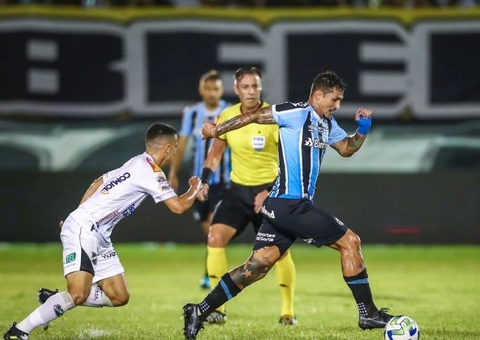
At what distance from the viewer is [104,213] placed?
7.99 m

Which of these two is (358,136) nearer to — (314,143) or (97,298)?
(314,143)

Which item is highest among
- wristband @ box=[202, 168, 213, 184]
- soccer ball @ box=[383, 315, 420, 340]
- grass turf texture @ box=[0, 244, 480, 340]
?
wristband @ box=[202, 168, 213, 184]

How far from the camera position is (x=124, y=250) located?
1662 cm

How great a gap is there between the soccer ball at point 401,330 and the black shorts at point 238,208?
2368 millimetres

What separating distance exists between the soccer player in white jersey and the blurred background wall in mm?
7589

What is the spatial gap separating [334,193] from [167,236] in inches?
101

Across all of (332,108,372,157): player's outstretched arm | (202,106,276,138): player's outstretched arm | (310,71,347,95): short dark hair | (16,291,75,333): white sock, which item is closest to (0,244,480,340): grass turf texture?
(16,291,75,333): white sock

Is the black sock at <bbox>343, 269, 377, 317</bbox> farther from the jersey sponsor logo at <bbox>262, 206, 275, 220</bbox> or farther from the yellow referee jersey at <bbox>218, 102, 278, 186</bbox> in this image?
the yellow referee jersey at <bbox>218, 102, 278, 186</bbox>

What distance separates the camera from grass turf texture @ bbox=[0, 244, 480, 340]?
877 cm

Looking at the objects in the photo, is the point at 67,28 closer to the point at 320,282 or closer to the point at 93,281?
the point at 320,282

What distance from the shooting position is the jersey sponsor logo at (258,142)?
9.62 m

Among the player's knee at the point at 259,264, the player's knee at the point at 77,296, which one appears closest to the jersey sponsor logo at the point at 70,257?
the player's knee at the point at 77,296

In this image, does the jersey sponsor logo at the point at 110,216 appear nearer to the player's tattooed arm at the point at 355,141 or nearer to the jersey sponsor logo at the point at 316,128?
the jersey sponsor logo at the point at 316,128

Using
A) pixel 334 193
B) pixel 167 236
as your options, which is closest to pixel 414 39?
pixel 334 193
